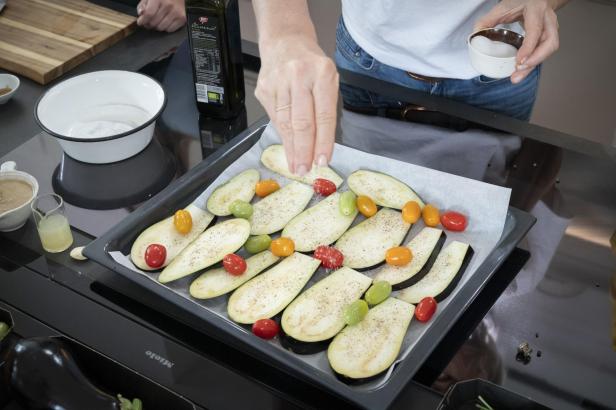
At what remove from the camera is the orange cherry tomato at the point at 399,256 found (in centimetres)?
137

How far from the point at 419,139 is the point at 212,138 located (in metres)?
0.53

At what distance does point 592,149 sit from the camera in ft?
5.43

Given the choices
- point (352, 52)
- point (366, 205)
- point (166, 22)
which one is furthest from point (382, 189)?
point (166, 22)

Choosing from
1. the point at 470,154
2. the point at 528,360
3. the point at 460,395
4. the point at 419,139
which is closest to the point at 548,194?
the point at 470,154

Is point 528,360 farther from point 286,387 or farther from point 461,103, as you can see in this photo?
point 461,103

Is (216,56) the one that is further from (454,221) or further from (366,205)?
(454,221)

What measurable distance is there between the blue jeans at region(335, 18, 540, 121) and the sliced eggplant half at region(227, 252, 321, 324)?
0.60 m

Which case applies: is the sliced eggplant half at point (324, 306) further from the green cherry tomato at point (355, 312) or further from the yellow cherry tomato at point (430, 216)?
the yellow cherry tomato at point (430, 216)

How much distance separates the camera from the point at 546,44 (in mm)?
1457

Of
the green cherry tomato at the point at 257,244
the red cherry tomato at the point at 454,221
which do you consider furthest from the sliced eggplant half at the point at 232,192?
the red cherry tomato at the point at 454,221

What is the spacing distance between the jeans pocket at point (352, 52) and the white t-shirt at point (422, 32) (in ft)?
0.13

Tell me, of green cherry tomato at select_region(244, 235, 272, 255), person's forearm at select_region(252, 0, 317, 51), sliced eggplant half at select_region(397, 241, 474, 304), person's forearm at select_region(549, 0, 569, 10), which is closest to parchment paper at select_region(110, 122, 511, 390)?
sliced eggplant half at select_region(397, 241, 474, 304)

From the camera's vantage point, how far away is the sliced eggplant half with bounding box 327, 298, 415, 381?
45.3 inches

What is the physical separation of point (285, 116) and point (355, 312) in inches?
14.8
